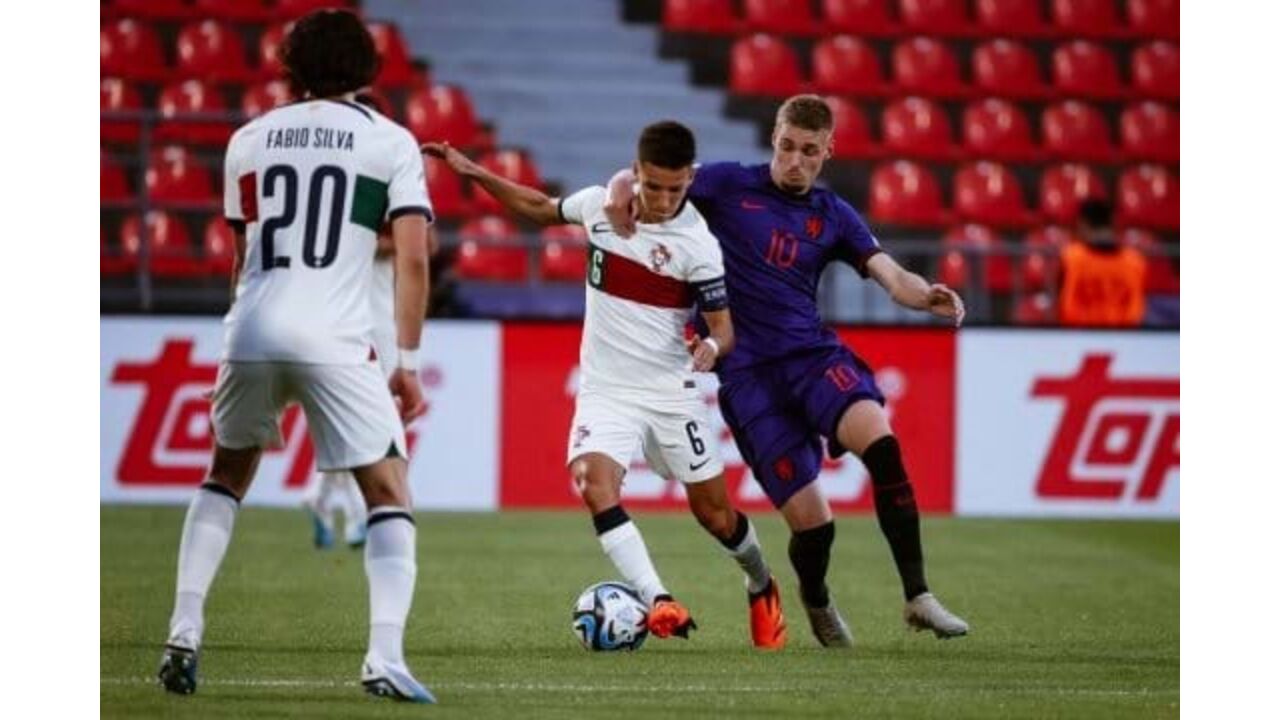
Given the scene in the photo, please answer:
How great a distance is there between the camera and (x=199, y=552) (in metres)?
6.62

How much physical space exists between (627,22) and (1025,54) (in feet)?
9.88

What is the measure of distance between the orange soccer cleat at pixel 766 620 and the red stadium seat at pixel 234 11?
33.7 feet

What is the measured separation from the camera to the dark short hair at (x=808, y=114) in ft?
26.1

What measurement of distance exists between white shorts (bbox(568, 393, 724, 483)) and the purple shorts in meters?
0.12

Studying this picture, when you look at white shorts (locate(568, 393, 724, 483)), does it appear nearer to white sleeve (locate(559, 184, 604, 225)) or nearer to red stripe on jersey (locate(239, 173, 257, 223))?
white sleeve (locate(559, 184, 604, 225))

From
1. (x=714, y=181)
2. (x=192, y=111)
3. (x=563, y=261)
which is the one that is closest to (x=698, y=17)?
(x=563, y=261)

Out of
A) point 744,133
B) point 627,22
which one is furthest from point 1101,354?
point 627,22

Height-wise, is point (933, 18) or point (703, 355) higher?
point (933, 18)

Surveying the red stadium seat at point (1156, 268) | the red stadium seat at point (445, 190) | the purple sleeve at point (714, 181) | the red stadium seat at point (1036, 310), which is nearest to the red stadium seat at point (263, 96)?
the red stadium seat at point (445, 190)

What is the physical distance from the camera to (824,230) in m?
8.21

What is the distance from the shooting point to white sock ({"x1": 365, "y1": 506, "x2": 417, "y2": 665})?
20.9 feet

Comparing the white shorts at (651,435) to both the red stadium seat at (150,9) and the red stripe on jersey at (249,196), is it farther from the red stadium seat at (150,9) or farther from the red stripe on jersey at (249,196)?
the red stadium seat at (150,9)

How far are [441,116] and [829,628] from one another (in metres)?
9.70

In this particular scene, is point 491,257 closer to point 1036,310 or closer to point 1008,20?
point 1036,310
